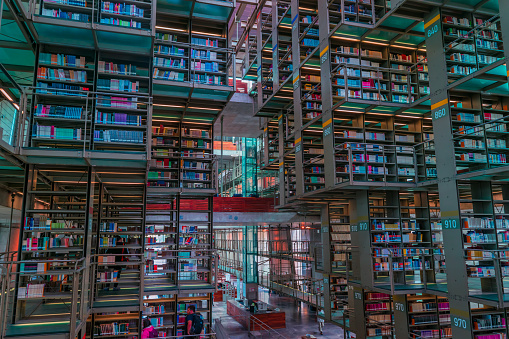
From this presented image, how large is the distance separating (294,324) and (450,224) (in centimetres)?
885

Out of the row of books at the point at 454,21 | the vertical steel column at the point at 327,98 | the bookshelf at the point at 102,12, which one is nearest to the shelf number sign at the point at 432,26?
the row of books at the point at 454,21

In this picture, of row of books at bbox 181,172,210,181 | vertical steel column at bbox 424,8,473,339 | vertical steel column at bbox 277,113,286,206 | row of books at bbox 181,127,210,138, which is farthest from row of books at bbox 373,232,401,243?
row of books at bbox 181,127,210,138

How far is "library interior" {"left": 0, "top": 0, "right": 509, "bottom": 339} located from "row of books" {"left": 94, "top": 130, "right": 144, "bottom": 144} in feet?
0.08

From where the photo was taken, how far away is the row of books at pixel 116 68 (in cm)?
623

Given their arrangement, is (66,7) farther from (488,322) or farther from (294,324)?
(294,324)

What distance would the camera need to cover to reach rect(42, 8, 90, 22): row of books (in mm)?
5801

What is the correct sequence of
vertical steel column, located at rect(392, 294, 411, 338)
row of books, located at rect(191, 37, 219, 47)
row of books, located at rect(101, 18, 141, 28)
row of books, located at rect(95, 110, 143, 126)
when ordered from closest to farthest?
row of books, located at rect(95, 110, 143, 126) < row of books, located at rect(101, 18, 141, 28) < vertical steel column, located at rect(392, 294, 411, 338) < row of books, located at rect(191, 37, 219, 47)

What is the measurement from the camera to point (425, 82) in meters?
8.38

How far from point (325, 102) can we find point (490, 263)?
4.48 m

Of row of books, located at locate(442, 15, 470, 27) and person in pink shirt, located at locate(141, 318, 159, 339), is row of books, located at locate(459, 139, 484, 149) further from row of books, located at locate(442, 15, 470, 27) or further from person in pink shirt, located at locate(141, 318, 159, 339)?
person in pink shirt, located at locate(141, 318, 159, 339)

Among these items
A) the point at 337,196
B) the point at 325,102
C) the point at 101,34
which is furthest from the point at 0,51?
the point at 337,196

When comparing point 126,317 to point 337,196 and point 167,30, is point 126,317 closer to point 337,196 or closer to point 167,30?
point 337,196

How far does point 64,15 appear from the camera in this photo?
590 cm

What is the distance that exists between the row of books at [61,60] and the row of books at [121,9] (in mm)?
965
